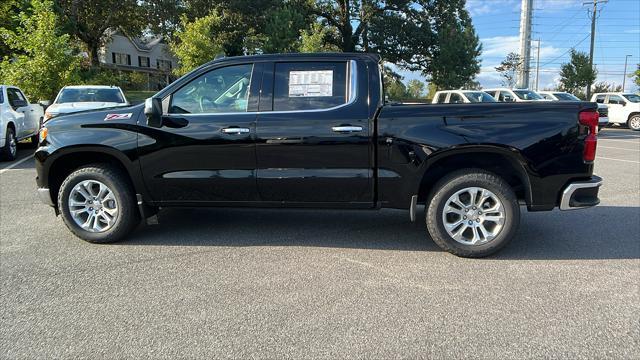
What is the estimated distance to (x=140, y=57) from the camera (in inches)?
2618

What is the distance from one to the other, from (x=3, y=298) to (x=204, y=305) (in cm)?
159

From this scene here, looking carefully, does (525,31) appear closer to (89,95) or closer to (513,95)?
(513,95)

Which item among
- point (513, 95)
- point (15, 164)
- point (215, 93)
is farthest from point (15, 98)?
point (513, 95)

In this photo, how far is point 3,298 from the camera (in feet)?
11.5

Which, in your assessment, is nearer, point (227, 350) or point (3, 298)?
point (227, 350)

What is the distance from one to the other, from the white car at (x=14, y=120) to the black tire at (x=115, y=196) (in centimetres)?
707

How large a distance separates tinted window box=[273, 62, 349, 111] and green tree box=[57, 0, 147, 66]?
34.7 metres

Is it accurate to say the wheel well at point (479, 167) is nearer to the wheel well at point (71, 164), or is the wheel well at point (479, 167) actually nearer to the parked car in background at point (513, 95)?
the wheel well at point (71, 164)

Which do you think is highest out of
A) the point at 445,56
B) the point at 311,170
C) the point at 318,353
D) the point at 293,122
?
the point at 445,56

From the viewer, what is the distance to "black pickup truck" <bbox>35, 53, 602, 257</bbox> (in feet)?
13.7

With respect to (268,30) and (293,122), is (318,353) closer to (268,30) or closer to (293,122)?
(293,122)

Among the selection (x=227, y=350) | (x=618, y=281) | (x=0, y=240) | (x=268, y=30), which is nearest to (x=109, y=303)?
(x=227, y=350)

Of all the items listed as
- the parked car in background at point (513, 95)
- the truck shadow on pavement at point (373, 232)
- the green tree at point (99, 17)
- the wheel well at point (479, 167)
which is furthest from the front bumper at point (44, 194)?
the green tree at point (99, 17)

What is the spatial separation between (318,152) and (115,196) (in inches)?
84.9
